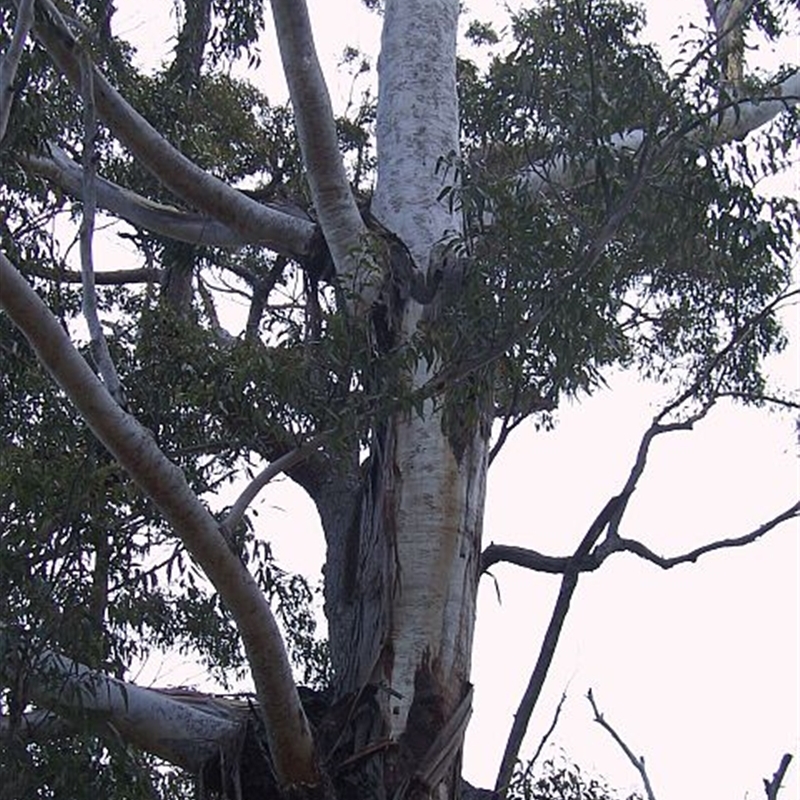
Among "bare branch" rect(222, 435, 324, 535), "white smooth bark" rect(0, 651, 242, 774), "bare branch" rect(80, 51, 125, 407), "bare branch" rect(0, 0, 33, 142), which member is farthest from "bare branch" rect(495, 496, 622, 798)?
"bare branch" rect(0, 0, 33, 142)

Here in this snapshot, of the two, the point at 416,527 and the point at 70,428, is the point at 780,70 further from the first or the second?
the point at 70,428

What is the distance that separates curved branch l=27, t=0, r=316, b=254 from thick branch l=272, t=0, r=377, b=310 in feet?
0.78

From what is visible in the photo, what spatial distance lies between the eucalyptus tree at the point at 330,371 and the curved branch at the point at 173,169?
14 millimetres

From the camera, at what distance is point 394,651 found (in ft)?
17.4

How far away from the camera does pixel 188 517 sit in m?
4.18

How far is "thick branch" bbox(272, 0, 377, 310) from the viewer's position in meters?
5.39

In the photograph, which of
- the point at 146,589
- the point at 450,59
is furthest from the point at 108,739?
the point at 450,59

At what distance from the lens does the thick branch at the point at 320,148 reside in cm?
539

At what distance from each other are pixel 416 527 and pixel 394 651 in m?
0.45

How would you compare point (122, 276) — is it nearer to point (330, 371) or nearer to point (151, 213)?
point (151, 213)

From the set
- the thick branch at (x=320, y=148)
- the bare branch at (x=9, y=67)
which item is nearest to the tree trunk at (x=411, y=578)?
the thick branch at (x=320, y=148)

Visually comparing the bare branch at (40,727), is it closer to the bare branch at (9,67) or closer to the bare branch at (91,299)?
the bare branch at (91,299)

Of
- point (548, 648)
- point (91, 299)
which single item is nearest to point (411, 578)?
point (548, 648)

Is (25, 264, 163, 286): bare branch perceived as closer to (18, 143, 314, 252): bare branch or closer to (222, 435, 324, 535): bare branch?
(18, 143, 314, 252): bare branch
